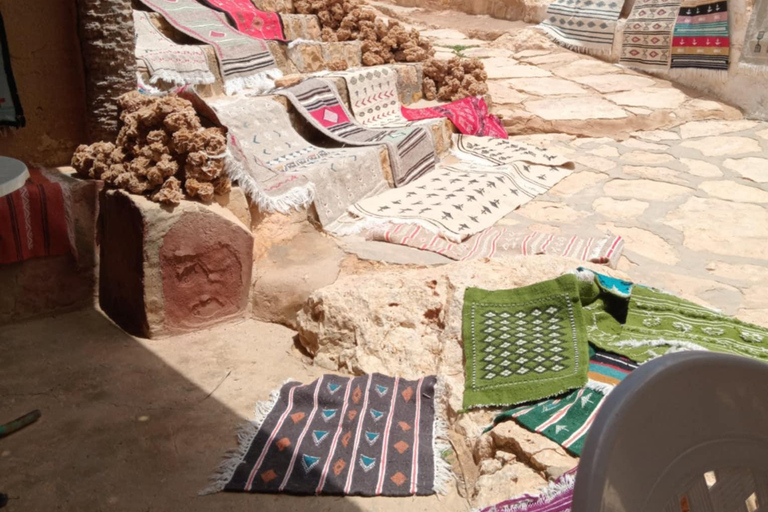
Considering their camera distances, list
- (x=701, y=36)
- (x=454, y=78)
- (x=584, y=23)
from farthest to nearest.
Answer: (x=584, y=23) < (x=701, y=36) < (x=454, y=78)

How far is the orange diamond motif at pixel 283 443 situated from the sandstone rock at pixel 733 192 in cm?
400

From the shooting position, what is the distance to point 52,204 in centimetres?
329

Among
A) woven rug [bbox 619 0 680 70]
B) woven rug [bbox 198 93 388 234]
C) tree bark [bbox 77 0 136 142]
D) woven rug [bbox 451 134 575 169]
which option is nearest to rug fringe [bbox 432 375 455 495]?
woven rug [bbox 198 93 388 234]

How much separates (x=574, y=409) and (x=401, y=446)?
25.8 inches

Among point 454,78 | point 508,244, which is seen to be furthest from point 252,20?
point 508,244

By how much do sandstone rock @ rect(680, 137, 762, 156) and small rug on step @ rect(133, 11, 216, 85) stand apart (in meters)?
4.27

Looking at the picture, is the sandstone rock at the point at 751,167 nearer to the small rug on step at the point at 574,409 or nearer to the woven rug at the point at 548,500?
the small rug on step at the point at 574,409

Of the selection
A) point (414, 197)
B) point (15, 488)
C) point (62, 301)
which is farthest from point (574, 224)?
point (15, 488)

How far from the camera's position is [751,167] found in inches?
223

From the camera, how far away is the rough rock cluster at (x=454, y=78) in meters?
6.61

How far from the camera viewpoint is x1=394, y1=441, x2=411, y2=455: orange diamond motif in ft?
8.12

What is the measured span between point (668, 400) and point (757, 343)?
2.08 meters

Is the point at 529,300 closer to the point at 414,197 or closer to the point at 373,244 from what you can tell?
the point at 373,244

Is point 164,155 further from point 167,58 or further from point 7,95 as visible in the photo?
point 167,58
